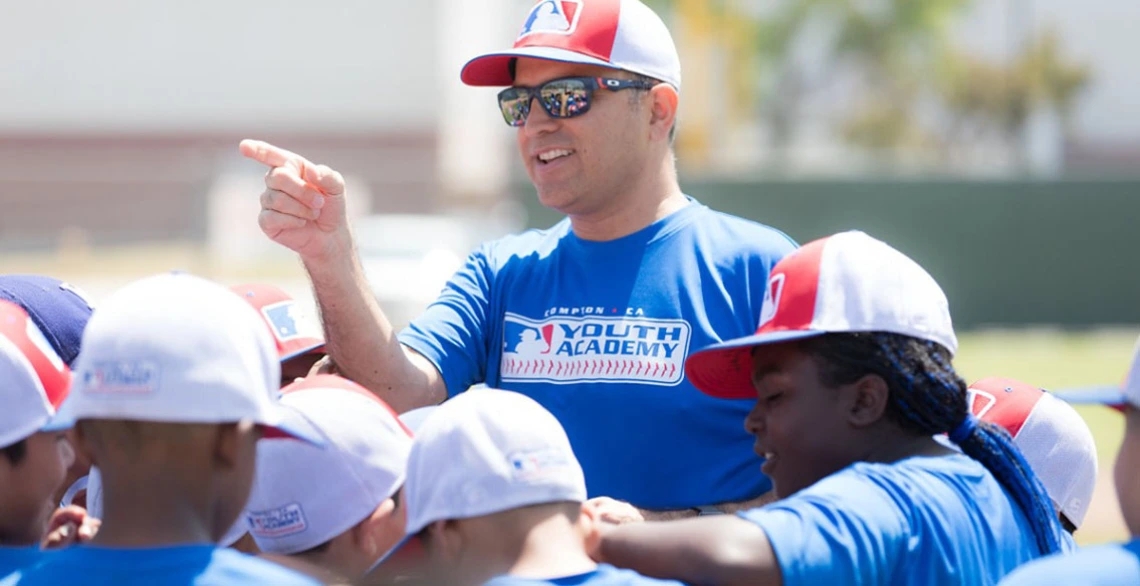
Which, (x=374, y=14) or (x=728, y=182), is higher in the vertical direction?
(x=374, y=14)

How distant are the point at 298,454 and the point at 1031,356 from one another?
17.3 meters

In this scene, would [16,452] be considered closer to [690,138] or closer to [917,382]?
[917,382]

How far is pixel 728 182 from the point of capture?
21734 millimetres

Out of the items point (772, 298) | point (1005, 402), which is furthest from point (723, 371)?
point (1005, 402)

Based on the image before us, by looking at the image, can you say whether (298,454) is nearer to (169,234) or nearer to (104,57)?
(169,234)

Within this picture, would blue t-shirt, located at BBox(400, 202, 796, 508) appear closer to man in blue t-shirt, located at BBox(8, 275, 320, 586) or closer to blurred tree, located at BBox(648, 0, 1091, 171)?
man in blue t-shirt, located at BBox(8, 275, 320, 586)

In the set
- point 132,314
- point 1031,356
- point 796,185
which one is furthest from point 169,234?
point 132,314

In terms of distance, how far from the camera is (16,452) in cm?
262

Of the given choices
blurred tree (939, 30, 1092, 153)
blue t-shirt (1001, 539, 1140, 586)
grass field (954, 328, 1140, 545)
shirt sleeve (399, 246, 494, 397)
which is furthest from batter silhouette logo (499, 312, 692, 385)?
blurred tree (939, 30, 1092, 153)

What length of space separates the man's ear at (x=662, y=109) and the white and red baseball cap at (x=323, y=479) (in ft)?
4.74

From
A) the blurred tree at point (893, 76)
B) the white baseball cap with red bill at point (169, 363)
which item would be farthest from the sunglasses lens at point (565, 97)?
the blurred tree at point (893, 76)

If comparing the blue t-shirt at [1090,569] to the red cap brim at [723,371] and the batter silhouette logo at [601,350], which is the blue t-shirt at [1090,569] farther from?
the batter silhouette logo at [601,350]

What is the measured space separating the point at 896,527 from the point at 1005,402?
1184mm

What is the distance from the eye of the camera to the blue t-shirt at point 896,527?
2.37 metres
